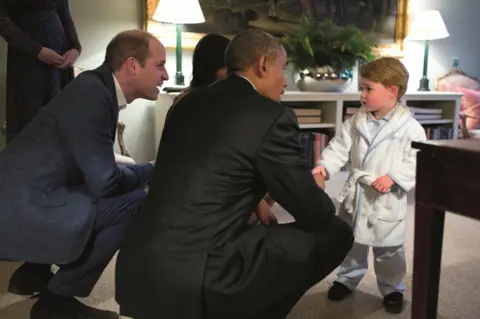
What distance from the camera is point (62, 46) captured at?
2.29m

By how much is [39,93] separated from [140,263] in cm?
128

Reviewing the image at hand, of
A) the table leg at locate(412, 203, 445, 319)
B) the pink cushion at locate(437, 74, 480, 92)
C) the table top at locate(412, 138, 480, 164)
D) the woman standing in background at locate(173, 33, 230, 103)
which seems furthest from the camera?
the pink cushion at locate(437, 74, 480, 92)

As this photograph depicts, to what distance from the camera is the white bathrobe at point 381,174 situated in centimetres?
173

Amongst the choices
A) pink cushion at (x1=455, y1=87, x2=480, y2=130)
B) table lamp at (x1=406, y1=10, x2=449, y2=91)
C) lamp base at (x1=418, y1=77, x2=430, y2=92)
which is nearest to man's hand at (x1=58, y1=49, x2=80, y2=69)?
table lamp at (x1=406, y1=10, x2=449, y2=91)

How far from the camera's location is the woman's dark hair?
2.01m

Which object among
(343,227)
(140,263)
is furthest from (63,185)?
(343,227)

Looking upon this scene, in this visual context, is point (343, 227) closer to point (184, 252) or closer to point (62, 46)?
point (184, 252)

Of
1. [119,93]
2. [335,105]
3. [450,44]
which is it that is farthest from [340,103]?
[119,93]

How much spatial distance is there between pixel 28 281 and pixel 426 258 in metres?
1.37

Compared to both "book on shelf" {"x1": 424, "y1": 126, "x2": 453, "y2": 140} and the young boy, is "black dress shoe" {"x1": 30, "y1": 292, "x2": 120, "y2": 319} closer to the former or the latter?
the young boy

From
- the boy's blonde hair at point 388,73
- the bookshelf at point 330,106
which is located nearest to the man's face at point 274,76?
the boy's blonde hair at point 388,73

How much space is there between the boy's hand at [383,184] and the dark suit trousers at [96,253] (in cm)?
83

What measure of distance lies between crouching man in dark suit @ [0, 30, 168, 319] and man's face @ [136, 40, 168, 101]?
0.09 feet

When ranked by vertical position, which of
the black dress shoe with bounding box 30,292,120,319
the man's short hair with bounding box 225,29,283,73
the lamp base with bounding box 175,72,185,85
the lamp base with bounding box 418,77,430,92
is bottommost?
the black dress shoe with bounding box 30,292,120,319
